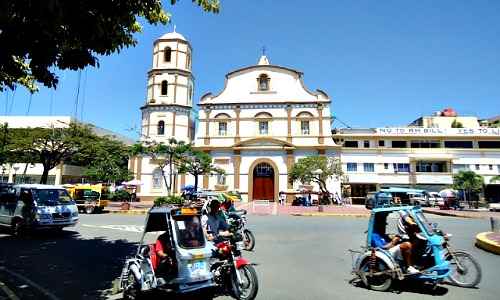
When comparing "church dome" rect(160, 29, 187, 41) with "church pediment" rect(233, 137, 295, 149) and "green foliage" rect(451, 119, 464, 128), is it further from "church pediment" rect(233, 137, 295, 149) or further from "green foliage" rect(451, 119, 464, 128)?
"green foliage" rect(451, 119, 464, 128)

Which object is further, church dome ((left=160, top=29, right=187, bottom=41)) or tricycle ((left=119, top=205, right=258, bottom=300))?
church dome ((left=160, top=29, right=187, bottom=41))

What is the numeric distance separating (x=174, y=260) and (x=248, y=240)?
16.8 feet

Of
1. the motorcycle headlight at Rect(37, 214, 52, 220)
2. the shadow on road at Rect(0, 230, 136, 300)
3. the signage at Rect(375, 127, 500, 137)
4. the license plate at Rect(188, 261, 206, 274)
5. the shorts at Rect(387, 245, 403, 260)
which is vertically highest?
the signage at Rect(375, 127, 500, 137)

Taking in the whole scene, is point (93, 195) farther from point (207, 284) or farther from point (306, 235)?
point (207, 284)

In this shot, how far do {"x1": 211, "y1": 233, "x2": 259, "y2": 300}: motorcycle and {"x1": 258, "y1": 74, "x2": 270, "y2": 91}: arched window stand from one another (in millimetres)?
32010

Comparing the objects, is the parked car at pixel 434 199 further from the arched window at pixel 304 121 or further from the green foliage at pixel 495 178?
the arched window at pixel 304 121

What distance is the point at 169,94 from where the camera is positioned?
36719mm

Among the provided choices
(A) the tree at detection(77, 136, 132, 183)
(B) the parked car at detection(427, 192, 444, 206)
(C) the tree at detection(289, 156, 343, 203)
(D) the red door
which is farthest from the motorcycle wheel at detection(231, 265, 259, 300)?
(B) the parked car at detection(427, 192, 444, 206)

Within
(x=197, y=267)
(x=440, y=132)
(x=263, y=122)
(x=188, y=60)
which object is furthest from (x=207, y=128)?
(x=197, y=267)

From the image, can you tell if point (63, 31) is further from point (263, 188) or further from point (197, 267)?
point (263, 188)

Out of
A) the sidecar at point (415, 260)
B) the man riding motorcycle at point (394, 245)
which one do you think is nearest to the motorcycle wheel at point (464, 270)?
the sidecar at point (415, 260)

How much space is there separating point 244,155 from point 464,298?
3013 cm

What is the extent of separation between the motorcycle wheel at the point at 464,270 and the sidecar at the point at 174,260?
4503 mm

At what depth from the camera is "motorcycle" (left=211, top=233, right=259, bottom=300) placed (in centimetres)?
566
